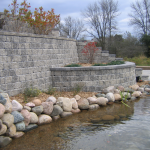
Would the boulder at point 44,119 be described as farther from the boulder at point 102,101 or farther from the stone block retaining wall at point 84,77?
the stone block retaining wall at point 84,77

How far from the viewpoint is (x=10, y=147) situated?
480cm

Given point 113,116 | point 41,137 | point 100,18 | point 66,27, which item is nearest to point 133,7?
point 100,18

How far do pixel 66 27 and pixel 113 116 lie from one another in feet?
93.2

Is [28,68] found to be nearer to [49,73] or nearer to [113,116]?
[49,73]

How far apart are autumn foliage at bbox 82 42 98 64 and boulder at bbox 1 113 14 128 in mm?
8285

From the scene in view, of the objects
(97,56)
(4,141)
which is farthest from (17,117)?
(97,56)

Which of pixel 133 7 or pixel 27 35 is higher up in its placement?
pixel 133 7

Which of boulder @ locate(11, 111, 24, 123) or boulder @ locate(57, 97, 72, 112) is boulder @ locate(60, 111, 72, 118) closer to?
boulder @ locate(57, 97, 72, 112)

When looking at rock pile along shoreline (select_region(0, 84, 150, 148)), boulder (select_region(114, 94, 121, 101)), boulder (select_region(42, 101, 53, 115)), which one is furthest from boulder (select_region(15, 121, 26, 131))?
boulder (select_region(114, 94, 121, 101))

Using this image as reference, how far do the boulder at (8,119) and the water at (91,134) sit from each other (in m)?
0.47

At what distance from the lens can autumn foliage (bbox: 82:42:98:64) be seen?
12617 mm

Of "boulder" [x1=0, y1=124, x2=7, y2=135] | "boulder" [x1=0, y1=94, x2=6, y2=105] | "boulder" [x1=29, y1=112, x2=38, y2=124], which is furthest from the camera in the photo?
"boulder" [x1=29, y1=112, x2=38, y2=124]

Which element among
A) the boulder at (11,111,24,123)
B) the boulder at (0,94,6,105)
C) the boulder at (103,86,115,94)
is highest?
the boulder at (0,94,6,105)

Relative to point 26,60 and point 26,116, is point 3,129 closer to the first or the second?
point 26,116
